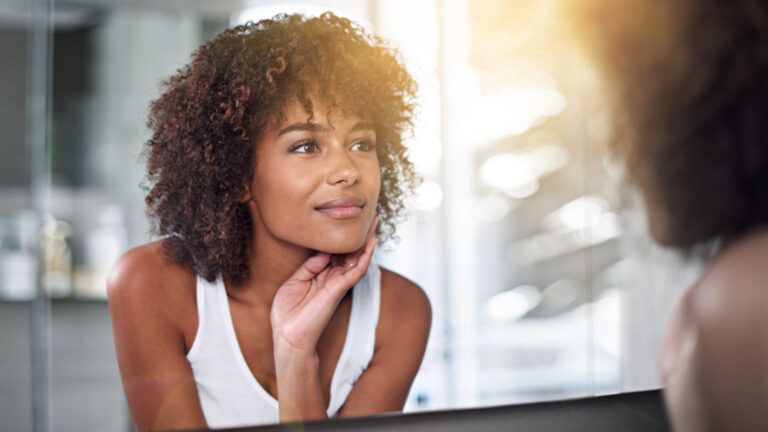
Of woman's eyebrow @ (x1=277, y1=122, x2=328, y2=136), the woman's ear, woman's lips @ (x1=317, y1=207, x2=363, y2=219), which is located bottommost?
woman's lips @ (x1=317, y1=207, x2=363, y2=219)

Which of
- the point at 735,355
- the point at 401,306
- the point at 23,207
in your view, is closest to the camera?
the point at 735,355

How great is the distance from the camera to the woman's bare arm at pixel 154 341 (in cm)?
78

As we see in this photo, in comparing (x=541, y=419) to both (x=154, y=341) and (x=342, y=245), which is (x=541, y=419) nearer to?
(x=342, y=245)

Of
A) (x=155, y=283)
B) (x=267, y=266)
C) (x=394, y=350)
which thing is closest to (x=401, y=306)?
(x=394, y=350)

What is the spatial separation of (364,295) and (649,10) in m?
0.43

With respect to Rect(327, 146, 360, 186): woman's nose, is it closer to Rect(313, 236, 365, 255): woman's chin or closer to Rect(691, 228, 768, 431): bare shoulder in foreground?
Rect(313, 236, 365, 255): woman's chin

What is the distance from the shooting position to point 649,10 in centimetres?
87

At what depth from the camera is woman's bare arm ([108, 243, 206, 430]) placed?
2.54 feet

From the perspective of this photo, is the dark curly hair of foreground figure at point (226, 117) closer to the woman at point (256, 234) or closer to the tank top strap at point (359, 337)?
the woman at point (256, 234)

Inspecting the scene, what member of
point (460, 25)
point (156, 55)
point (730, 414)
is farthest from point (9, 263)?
point (730, 414)

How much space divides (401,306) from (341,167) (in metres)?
0.17

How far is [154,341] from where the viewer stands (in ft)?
2.55

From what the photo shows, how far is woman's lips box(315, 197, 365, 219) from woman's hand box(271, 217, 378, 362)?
0.04m

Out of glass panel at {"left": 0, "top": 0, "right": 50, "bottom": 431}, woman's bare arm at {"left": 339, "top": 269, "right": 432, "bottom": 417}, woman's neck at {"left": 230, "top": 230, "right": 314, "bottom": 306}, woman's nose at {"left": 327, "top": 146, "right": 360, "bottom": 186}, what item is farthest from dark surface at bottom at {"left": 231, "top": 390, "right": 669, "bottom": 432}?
glass panel at {"left": 0, "top": 0, "right": 50, "bottom": 431}
